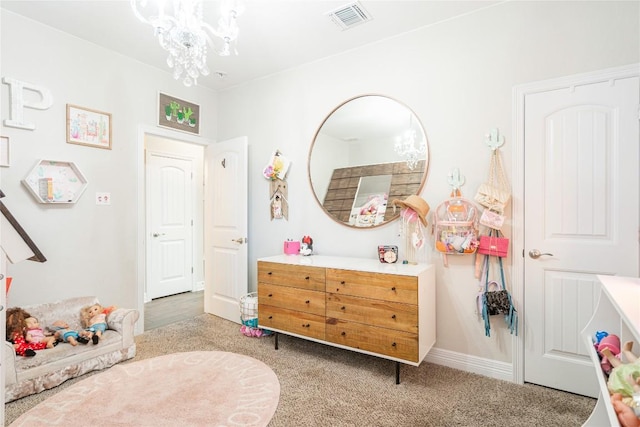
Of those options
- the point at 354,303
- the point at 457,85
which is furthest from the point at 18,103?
the point at 457,85

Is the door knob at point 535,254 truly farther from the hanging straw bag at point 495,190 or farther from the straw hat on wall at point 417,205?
the straw hat on wall at point 417,205

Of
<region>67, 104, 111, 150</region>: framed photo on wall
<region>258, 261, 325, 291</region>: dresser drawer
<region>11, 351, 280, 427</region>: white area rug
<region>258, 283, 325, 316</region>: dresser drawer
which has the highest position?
<region>67, 104, 111, 150</region>: framed photo on wall

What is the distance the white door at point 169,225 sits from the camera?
15.3ft

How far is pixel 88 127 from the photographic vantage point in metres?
2.94

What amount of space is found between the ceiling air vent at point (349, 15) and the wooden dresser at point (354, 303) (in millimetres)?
1961

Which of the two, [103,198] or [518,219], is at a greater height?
[103,198]

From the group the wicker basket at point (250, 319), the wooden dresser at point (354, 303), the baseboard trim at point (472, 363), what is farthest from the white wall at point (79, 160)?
the baseboard trim at point (472, 363)

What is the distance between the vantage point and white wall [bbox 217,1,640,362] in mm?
2125

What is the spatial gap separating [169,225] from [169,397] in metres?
3.24

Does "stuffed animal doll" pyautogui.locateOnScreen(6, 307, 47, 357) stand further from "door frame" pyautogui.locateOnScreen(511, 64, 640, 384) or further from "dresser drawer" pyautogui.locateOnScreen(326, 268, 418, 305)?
"door frame" pyautogui.locateOnScreen(511, 64, 640, 384)

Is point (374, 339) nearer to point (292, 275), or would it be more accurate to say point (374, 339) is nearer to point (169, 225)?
point (292, 275)

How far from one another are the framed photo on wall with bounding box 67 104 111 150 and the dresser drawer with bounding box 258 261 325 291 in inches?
74.0

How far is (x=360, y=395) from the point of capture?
2.15m

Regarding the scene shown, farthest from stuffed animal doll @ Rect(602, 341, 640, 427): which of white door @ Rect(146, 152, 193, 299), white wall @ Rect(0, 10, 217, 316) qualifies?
white door @ Rect(146, 152, 193, 299)
